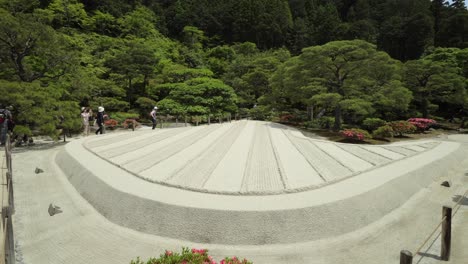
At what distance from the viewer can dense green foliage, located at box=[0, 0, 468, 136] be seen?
514 inches

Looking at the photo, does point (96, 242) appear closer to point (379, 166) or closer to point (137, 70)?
point (379, 166)

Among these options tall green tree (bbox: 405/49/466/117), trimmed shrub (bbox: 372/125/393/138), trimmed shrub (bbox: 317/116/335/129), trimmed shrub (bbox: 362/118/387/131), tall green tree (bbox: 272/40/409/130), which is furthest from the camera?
tall green tree (bbox: 405/49/466/117)

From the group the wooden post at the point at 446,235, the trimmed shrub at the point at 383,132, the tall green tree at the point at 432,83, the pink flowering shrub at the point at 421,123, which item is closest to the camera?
the wooden post at the point at 446,235

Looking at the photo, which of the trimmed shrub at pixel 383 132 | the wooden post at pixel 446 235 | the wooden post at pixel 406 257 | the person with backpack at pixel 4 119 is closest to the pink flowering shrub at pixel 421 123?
the trimmed shrub at pixel 383 132

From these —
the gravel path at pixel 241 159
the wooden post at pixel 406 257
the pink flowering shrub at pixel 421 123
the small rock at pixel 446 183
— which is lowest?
the small rock at pixel 446 183

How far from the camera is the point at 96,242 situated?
16.5ft

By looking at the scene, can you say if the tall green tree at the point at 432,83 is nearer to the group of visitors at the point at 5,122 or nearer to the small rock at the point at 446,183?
the small rock at the point at 446,183

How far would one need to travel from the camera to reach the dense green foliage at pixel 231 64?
13.1 metres

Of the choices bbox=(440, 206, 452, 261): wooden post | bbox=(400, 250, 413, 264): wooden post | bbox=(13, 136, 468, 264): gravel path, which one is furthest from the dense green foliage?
bbox=(400, 250, 413, 264): wooden post

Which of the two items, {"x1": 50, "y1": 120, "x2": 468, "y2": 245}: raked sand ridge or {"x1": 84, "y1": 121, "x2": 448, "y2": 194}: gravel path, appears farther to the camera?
{"x1": 84, "y1": 121, "x2": 448, "y2": 194}: gravel path

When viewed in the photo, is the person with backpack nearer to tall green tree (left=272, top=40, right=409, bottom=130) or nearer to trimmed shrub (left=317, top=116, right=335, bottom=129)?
tall green tree (left=272, top=40, right=409, bottom=130)

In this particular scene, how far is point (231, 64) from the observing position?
32625 millimetres

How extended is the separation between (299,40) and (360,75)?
32.9m

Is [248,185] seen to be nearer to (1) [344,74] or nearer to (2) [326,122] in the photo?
(1) [344,74]
